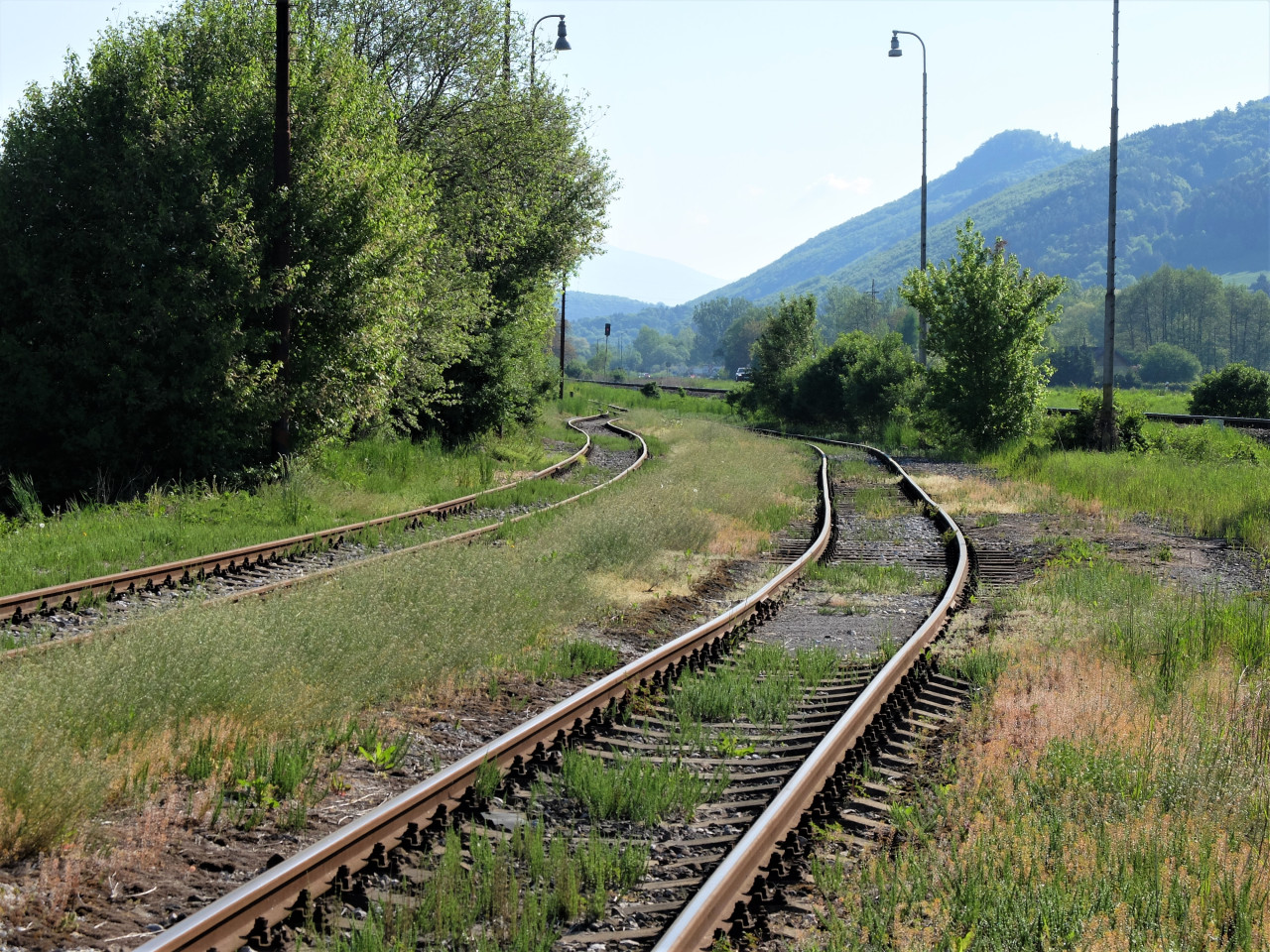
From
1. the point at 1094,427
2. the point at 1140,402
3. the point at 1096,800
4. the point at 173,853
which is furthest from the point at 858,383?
the point at 173,853

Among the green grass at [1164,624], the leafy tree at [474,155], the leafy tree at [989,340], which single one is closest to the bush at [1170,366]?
the leafy tree at [989,340]

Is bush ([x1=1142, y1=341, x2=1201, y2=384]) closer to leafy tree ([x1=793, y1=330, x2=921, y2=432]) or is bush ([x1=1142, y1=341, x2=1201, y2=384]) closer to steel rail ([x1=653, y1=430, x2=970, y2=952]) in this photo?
leafy tree ([x1=793, y1=330, x2=921, y2=432])

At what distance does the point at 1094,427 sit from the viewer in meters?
27.6

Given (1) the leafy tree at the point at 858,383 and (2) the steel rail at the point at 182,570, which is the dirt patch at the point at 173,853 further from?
(1) the leafy tree at the point at 858,383

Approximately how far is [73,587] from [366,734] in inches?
192

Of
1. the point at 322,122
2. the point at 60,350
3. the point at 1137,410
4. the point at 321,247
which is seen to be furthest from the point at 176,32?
the point at 1137,410

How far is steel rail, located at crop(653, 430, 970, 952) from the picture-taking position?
385cm

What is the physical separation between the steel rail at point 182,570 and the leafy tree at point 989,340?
19.0 meters

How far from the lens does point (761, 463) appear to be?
24.4m

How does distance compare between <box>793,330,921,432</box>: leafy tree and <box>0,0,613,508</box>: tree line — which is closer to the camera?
<box>0,0,613,508</box>: tree line

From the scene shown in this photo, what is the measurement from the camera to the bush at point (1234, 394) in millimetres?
39000

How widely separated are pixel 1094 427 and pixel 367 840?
88.1 feet

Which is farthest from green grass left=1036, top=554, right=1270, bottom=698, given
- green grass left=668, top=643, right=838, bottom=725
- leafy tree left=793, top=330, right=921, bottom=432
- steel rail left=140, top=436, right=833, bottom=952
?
leafy tree left=793, top=330, right=921, bottom=432

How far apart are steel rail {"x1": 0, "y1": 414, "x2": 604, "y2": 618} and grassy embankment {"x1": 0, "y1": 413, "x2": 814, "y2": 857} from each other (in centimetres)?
168
